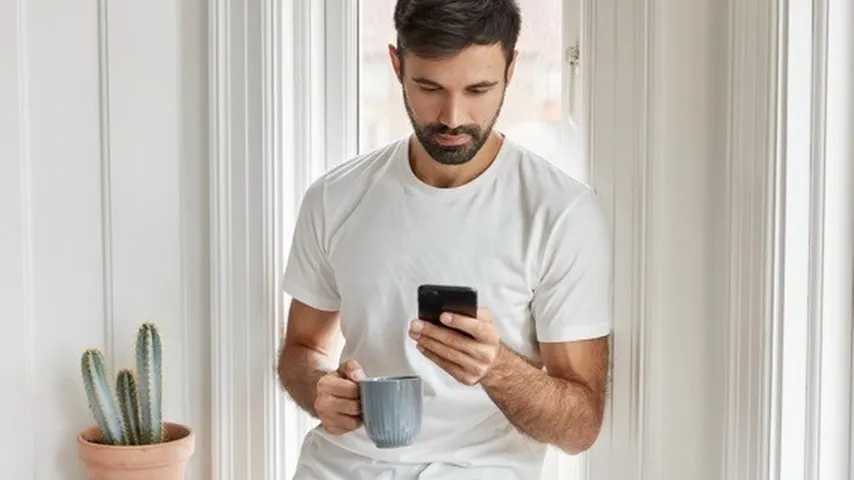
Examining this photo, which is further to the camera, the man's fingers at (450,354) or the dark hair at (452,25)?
the dark hair at (452,25)

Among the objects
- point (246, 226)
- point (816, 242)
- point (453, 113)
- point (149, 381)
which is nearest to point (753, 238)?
point (816, 242)

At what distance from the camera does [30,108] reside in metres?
2.48

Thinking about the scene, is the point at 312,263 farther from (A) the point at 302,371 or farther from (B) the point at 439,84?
(B) the point at 439,84

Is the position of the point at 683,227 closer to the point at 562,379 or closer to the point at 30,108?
the point at 562,379

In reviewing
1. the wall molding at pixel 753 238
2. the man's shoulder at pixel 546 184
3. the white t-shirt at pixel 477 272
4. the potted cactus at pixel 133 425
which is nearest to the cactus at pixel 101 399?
the potted cactus at pixel 133 425

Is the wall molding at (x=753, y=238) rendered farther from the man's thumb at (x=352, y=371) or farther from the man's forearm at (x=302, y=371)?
the man's forearm at (x=302, y=371)

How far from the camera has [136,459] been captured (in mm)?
2377

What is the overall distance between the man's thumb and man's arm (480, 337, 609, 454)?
0.20m

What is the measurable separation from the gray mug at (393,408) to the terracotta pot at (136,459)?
578 millimetres

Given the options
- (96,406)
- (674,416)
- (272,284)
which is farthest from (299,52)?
(674,416)

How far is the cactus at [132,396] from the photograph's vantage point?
2402 mm

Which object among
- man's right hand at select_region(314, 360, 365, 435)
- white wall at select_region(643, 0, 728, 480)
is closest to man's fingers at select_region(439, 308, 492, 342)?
man's right hand at select_region(314, 360, 365, 435)

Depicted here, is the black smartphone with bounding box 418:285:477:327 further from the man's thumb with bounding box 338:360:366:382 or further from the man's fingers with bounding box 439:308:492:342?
the man's thumb with bounding box 338:360:366:382

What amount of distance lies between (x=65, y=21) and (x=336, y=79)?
0.53 meters
